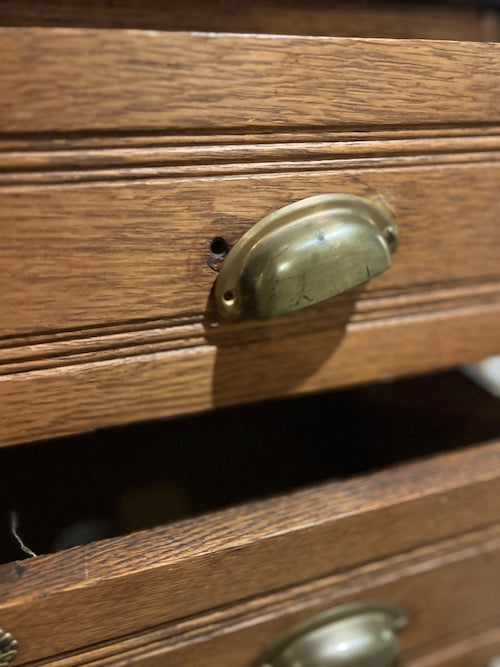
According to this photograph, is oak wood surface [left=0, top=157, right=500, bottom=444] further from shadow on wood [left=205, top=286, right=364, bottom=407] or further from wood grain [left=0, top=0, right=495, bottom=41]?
wood grain [left=0, top=0, right=495, bottom=41]

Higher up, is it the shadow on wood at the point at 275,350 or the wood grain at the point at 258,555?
the shadow on wood at the point at 275,350

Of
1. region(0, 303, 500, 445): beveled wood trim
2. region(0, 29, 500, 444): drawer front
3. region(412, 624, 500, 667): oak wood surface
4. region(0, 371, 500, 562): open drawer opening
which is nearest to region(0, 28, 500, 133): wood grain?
region(0, 29, 500, 444): drawer front

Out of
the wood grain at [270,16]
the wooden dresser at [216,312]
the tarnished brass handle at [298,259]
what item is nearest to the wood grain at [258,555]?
the wooden dresser at [216,312]

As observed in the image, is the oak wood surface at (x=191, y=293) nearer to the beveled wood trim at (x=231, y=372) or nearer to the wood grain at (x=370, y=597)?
the beveled wood trim at (x=231, y=372)

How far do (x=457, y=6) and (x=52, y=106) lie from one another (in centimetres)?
42

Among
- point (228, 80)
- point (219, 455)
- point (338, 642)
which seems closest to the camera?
point (228, 80)

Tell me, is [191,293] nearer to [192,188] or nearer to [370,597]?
[192,188]

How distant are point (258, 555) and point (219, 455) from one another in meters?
0.17

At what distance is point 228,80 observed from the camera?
0.79 feet

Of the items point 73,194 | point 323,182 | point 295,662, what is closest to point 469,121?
point 323,182

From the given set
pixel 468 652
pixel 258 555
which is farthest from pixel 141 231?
pixel 468 652

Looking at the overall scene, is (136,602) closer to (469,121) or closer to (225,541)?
(225,541)

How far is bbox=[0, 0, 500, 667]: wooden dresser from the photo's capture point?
24cm

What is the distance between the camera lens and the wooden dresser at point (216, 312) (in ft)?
0.78
